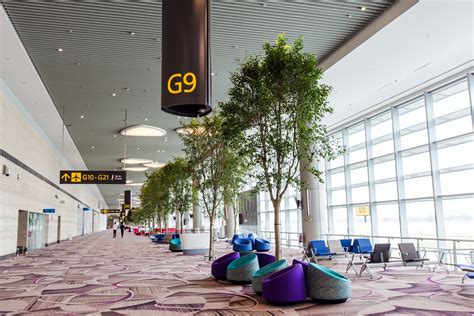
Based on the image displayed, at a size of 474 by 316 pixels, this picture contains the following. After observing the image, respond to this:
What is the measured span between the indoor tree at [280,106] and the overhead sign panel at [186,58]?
337 cm

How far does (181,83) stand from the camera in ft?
15.1

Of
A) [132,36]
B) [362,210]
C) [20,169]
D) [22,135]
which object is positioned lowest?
[362,210]

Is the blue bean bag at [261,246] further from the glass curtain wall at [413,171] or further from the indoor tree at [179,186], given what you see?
the indoor tree at [179,186]

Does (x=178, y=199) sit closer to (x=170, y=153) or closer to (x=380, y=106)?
(x=170, y=153)

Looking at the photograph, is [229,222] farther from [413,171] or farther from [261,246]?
[413,171]

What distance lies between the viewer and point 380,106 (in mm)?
16922

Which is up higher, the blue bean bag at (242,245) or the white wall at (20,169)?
the white wall at (20,169)

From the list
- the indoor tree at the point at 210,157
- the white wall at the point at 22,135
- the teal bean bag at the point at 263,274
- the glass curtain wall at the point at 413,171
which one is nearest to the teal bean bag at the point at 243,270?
the teal bean bag at the point at 263,274

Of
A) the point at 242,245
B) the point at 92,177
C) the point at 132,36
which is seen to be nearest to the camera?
the point at 132,36

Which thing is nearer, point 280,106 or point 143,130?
point 280,106

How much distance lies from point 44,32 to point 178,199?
43.3ft

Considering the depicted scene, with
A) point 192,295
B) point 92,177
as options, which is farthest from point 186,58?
point 92,177

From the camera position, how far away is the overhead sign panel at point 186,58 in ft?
15.1

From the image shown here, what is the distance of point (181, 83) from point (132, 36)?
7080mm
